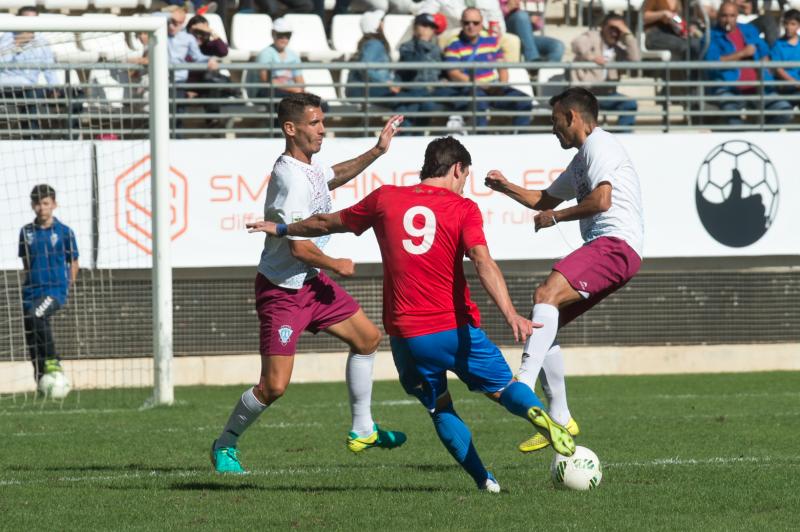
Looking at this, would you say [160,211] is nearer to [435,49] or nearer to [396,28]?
[435,49]

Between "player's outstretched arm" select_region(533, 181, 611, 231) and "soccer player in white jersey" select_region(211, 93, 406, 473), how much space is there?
108 cm

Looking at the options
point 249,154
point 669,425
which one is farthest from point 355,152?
point 669,425

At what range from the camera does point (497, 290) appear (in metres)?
7.12

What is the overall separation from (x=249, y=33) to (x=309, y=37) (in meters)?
0.88

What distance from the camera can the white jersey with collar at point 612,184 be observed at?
869 centimetres

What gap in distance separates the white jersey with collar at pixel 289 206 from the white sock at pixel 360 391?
69 cm

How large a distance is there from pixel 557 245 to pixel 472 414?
4.59 metres

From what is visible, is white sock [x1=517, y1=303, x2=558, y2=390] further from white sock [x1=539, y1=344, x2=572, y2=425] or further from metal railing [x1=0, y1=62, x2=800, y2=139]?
metal railing [x1=0, y1=62, x2=800, y2=139]

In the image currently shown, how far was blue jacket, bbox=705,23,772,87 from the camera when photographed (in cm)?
1978

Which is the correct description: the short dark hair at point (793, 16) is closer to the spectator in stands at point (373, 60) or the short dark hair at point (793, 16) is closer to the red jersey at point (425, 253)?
the spectator in stands at point (373, 60)

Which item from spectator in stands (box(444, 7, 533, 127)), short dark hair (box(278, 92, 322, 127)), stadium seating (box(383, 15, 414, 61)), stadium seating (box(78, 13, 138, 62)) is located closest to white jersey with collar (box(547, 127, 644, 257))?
short dark hair (box(278, 92, 322, 127))

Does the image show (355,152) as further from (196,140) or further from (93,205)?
(93,205)

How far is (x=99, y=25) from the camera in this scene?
43.3 ft

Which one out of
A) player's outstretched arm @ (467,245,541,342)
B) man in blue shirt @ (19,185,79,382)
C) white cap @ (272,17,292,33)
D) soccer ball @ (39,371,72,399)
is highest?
white cap @ (272,17,292,33)
